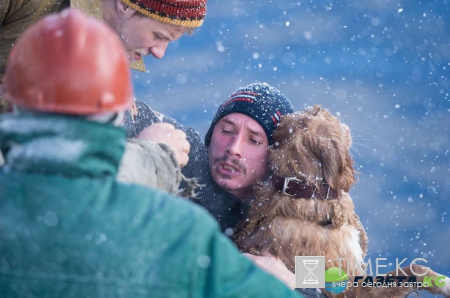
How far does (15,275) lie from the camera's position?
1.12 metres

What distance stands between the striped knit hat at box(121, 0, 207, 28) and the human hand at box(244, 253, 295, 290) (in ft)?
4.16

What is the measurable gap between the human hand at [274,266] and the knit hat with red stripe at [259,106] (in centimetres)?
69

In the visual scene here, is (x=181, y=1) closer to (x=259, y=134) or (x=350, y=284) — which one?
(x=259, y=134)

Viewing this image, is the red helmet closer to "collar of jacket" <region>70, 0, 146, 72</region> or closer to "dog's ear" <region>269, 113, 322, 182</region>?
"collar of jacket" <region>70, 0, 146, 72</region>

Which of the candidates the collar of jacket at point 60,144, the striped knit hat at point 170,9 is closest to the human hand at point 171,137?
the collar of jacket at point 60,144

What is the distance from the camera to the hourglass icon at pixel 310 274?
9.46ft

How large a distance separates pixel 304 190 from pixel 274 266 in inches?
15.9

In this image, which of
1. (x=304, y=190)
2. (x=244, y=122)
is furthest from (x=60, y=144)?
(x=244, y=122)

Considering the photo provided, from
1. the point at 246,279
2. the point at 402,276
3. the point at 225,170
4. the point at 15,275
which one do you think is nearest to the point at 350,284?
the point at 402,276

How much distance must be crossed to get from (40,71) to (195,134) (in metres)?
2.51

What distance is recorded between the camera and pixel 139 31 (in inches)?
126

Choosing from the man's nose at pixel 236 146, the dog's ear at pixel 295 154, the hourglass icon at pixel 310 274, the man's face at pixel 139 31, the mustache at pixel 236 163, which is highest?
the man's face at pixel 139 31

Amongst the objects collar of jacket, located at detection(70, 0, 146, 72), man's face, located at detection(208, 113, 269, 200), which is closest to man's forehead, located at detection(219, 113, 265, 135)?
man's face, located at detection(208, 113, 269, 200)

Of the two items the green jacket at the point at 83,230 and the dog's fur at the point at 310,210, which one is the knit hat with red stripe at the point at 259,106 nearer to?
the dog's fur at the point at 310,210
